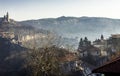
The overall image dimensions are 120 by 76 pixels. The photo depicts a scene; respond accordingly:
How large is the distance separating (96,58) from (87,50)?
478 cm

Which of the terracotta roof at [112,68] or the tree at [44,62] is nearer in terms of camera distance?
the terracotta roof at [112,68]

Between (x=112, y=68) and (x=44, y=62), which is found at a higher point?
(x=112, y=68)

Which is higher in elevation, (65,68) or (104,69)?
(104,69)

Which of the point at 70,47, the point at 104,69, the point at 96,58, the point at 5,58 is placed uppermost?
the point at 104,69

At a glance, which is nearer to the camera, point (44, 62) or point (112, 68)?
point (112, 68)

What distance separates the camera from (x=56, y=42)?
159 ft

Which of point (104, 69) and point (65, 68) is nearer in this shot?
point (104, 69)

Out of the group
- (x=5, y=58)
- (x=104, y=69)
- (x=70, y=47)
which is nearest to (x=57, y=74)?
(x=70, y=47)

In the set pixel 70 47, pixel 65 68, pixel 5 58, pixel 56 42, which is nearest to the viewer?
pixel 56 42

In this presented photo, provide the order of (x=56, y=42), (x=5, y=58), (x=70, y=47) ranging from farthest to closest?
1. (x=5, y=58)
2. (x=70, y=47)
3. (x=56, y=42)

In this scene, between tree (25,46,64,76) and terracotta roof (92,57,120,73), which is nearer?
terracotta roof (92,57,120,73)

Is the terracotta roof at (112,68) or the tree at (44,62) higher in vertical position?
the terracotta roof at (112,68)

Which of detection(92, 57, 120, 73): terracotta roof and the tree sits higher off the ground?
detection(92, 57, 120, 73): terracotta roof

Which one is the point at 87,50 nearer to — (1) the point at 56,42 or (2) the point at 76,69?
(2) the point at 76,69
